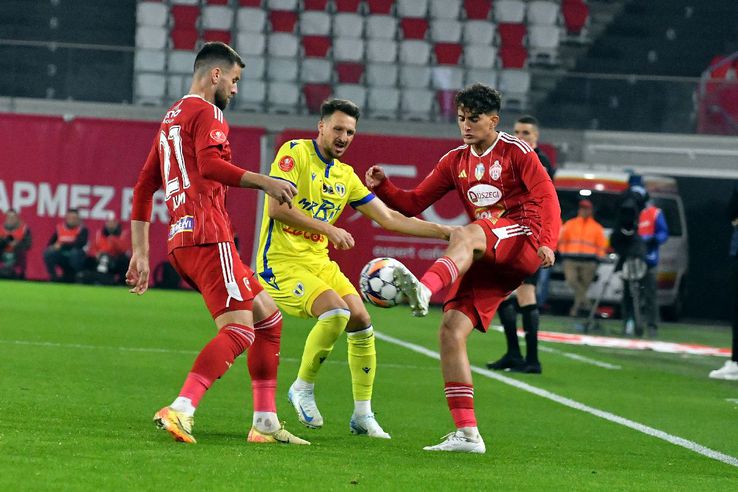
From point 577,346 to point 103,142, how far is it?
11.4 meters

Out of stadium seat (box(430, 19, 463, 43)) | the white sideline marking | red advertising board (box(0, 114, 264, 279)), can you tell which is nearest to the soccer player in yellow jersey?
the white sideline marking

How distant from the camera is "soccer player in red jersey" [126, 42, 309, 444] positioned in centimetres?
644

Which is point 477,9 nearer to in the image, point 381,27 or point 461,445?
point 381,27

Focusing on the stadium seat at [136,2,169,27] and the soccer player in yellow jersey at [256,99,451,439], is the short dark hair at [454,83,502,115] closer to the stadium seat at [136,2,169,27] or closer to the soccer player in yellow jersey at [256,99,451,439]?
the soccer player in yellow jersey at [256,99,451,439]

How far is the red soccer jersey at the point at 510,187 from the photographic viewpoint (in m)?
7.44

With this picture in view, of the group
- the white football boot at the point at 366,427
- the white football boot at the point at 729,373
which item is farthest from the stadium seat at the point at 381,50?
the white football boot at the point at 366,427

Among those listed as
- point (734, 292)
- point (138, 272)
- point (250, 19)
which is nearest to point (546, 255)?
point (138, 272)

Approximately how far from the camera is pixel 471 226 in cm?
723

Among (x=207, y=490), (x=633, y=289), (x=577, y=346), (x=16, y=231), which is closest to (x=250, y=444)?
(x=207, y=490)

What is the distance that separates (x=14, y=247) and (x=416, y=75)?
7907 millimetres

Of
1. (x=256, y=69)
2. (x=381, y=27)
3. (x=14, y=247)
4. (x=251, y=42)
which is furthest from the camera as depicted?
(x=381, y=27)

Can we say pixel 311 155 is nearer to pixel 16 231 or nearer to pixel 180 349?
pixel 180 349

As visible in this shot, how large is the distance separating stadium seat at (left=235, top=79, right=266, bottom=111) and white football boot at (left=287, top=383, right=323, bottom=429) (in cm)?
1795

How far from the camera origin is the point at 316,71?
2508 centimetres
